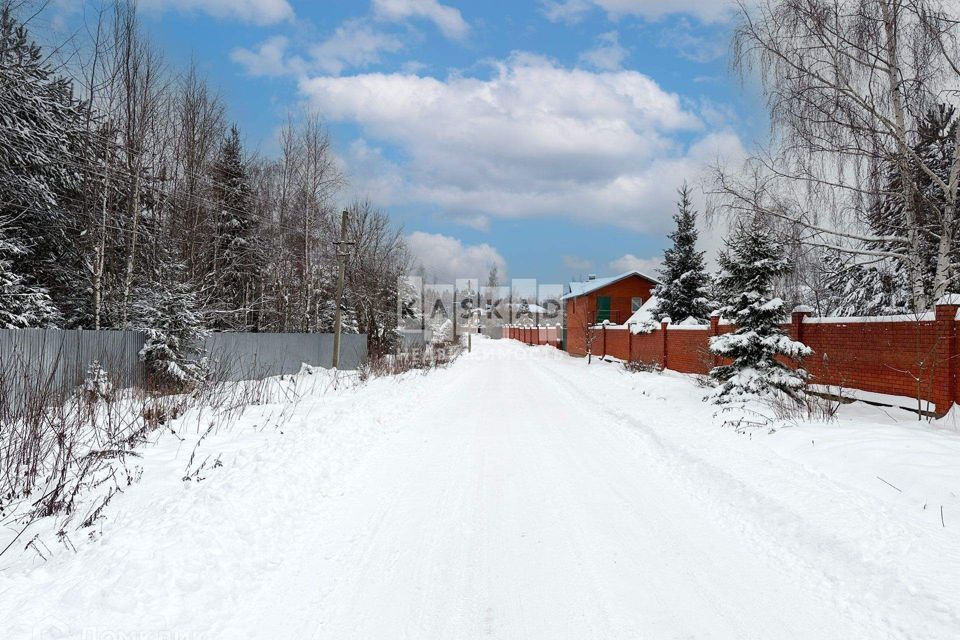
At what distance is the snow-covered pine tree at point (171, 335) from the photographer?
1354cm

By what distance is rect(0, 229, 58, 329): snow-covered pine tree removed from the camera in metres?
11.8

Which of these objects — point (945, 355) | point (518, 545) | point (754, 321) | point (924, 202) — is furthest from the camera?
point (754, 321)

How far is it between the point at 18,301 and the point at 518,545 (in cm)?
1463

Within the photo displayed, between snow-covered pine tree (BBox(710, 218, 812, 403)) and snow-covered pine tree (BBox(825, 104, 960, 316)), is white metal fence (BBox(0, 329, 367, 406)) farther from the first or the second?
snow-covered pine tree (BBox(825, 104, 960, 316))

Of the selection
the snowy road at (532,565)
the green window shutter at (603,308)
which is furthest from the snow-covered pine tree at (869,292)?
the snowy road at (532,565)

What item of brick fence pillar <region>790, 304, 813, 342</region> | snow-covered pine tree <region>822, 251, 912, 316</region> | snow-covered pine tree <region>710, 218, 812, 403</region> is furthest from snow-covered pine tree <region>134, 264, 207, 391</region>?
snow-covered pine tree <region>822, 251, 912, 316</region>

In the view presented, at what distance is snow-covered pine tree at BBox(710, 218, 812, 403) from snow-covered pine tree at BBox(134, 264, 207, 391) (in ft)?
41.6

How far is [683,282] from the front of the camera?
97.9 feet

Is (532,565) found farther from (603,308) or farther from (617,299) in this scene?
(617,299)

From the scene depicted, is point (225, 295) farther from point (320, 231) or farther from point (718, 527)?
point (718, 527)

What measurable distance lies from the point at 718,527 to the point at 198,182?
22689 millimetres

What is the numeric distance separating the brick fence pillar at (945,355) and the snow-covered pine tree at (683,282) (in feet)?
70.1

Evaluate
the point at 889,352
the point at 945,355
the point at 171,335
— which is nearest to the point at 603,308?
the point at 889,352

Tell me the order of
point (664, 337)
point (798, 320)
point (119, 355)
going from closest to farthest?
point (798, 320) < point (119, 355) < point (664, 337)
